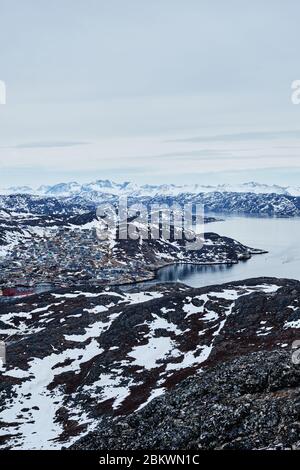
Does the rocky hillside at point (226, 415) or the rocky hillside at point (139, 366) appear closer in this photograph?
the rocky hillside at point (226, 415)

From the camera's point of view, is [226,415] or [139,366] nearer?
[226,415]

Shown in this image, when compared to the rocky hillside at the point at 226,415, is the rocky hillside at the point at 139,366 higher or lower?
lower

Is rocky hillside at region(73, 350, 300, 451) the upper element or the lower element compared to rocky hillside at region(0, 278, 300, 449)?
upper

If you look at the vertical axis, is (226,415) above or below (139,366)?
above

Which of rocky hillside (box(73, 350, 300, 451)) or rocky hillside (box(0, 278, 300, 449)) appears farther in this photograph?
rocky hillside (box(0, 278, 300, 449))

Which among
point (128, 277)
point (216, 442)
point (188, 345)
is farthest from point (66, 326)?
point (128, 277)

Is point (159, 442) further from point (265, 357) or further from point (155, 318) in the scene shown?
point (155, 318)
